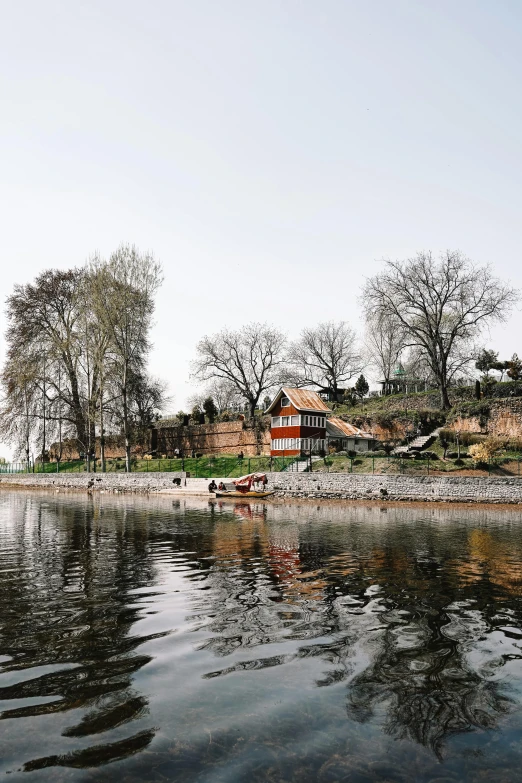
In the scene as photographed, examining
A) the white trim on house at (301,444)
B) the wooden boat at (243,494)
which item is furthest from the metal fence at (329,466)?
the wooden boat at (243,494)

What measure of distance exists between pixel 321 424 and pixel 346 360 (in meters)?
24.3

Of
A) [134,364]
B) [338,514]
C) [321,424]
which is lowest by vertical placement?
[338,514]

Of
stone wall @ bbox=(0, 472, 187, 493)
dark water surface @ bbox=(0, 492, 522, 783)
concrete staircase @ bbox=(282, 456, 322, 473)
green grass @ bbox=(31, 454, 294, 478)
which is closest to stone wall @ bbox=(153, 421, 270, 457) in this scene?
green grass @ bbox=(31, 454, 294, 478)

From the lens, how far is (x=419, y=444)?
45531mm

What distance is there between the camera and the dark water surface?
4.98 m

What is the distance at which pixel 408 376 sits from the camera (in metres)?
70.6

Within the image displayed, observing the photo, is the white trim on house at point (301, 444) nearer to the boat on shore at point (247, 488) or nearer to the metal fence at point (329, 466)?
the metal fence at point (329, 466)

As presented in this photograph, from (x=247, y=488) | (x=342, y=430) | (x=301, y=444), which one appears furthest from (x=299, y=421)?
(x=247, y=488)

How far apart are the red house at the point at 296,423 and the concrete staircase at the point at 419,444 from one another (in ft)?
22.4

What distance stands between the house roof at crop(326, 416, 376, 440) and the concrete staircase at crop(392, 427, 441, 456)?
4.14m

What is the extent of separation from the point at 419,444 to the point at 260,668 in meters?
40.3

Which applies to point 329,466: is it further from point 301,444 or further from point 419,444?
point 301,444

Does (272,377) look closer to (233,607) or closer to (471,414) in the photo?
(471,414)

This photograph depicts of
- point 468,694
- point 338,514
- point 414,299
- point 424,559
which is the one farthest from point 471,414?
point 468,694
